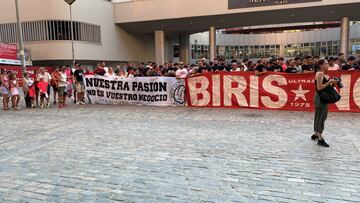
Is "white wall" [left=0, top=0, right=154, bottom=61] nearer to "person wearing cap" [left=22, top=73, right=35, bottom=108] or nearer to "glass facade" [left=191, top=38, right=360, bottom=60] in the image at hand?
"glass facade" [left=191, top=38, right=360, bottom=60]

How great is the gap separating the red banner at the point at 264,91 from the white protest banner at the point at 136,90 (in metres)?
0.60

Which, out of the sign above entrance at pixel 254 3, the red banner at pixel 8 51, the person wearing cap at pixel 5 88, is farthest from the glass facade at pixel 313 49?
the person wearing cap at pixel 5 88

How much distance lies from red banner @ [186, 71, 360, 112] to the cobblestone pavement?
123cm

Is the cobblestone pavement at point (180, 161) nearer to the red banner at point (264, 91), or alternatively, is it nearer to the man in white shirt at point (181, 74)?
the red banner at point (264, 91)

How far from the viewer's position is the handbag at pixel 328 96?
6.32m

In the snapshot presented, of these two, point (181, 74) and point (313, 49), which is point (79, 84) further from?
point (313, 49)

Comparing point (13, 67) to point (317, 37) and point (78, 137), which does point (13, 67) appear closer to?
point (78, 137)

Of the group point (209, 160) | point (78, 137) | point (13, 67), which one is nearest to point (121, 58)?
point (13, 67)

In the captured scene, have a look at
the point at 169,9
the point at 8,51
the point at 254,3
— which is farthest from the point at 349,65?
the point at 8,51

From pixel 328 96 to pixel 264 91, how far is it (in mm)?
4803

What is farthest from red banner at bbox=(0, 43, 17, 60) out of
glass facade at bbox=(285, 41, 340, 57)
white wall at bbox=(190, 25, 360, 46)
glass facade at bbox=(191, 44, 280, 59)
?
glass facade at bbox=(285, 41, 340, 57)

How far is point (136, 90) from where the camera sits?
13.2 meters

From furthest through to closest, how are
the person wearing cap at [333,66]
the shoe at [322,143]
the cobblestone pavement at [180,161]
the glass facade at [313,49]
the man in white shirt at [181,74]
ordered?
the glass facade at [313,49] → the man in white shirt at [181,74] → the person wearing cap at [333,66] → the shoe at [322,143] → the cobblestone pavement at [180,161]

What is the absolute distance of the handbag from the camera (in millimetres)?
6320
